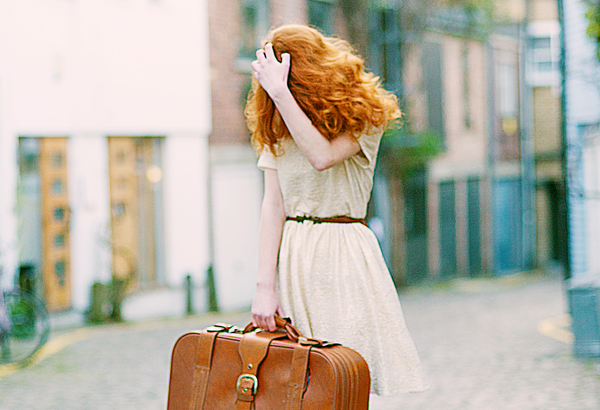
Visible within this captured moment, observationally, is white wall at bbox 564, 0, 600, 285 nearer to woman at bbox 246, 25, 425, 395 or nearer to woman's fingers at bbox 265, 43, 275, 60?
woman at bbox 246, 25, 425, 395

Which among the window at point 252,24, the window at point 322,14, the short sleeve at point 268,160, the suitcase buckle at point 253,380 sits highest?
the window at point 322,14

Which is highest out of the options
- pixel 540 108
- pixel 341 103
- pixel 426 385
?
pixel 540 108

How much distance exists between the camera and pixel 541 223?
68.8ft

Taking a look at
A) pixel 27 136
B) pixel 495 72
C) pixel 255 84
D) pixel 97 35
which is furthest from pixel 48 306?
pixel 495 72

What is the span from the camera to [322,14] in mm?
13695

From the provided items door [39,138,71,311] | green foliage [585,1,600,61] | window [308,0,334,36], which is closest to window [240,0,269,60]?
window [308,0,334,36]

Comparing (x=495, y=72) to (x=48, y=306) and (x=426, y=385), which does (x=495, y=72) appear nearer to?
(x=48, y=306)

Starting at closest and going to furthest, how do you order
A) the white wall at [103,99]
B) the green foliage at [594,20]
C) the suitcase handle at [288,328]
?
the suitcase handle at [288,328]
the green foliage at [594,20]
the white wall at [103,99]

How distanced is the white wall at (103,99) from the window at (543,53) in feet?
41.4

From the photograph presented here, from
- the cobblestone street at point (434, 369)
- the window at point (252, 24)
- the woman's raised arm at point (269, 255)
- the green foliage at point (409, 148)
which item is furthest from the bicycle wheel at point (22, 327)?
the green foliage at point (409, 148)

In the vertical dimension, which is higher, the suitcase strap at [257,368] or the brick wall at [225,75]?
the brick wall at [225,75]

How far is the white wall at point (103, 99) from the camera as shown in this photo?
9.39 m

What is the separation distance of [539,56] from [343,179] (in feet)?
67.0

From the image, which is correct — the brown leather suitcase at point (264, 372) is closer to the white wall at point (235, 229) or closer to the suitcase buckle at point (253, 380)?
the suitcase buckle at point (253, 380)
